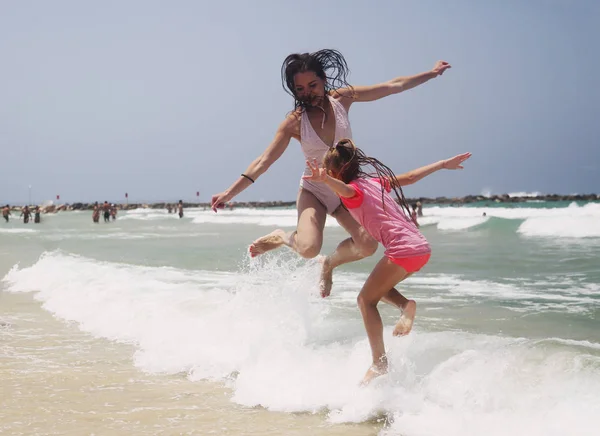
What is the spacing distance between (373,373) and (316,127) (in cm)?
188

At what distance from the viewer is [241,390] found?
4848 mm

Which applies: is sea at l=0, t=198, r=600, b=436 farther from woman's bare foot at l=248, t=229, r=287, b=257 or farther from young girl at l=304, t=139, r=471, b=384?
woman's bare foot at l=248, t=229, r=287, b=257

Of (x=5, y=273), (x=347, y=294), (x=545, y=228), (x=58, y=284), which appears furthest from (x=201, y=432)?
(x=545, y=228)

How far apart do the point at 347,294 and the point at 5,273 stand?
7.56 metres

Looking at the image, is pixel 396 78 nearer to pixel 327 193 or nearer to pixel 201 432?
pixel 327 193

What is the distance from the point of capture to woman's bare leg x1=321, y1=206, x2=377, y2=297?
17.6 ft

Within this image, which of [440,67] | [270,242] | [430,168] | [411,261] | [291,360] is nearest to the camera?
[411,261]

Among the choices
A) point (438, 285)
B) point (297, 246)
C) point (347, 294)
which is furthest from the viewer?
point (438, 285)

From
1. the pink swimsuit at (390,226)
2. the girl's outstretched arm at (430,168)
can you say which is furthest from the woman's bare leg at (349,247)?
the pink swimsuit at (390,226)

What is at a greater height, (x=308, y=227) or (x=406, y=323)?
(x=308, y=227)

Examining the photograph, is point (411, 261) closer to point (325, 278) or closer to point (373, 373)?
point (373, 373)

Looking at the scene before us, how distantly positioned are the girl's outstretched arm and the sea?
4.00ft

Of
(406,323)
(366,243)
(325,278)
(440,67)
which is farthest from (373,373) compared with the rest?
(440,67)

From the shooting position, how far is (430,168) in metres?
4.76
